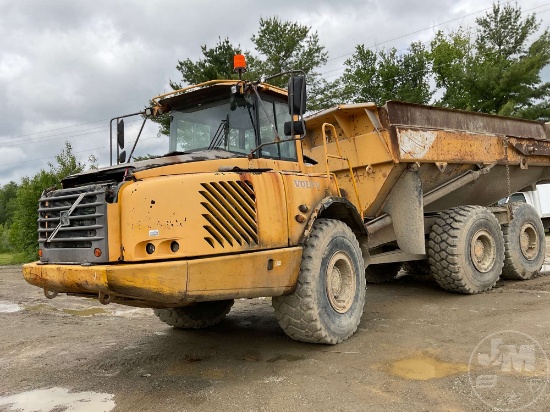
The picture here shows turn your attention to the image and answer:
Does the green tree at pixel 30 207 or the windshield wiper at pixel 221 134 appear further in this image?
the green tree at pixel 30 207

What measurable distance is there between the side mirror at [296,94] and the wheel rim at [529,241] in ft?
19.1

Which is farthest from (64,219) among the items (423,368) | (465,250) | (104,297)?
(465,250)

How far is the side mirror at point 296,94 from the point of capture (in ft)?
14.7

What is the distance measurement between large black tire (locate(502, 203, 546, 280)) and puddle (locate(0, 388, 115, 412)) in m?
6.76

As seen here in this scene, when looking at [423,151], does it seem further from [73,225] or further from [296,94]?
[73,225]

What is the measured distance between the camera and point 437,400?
3523 mm

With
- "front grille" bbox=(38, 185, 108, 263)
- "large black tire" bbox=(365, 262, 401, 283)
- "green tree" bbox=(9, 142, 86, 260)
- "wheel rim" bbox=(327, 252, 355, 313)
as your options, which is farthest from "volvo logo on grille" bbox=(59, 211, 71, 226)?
"green tree" bbox=(9, 142, 86, 260)

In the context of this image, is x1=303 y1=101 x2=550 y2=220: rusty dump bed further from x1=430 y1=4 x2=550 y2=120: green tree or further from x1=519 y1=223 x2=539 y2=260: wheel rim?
x1=430 y1=4 x2=550 y2=120: green tree

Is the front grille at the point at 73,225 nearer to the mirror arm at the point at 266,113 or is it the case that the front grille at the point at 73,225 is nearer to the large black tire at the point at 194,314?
the mirror arm at the point at 266,113

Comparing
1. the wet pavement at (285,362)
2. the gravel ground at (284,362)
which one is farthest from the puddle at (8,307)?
the wet pavement at (285,362)

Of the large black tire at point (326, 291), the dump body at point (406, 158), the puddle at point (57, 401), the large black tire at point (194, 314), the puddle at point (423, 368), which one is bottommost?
the puddle at point (57, 401)

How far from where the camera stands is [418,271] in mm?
8906

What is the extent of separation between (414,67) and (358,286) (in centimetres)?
3267

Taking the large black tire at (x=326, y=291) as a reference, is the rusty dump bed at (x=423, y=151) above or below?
above
